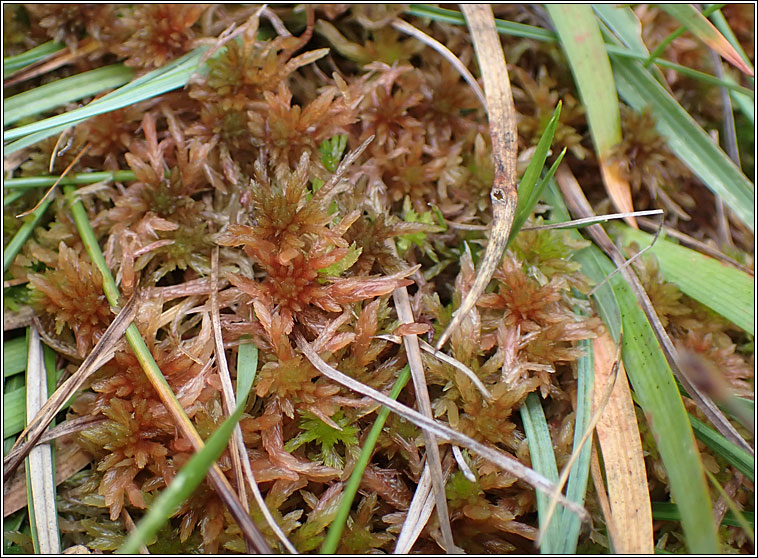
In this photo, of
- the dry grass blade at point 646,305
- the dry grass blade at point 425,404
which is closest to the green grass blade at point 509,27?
the dry grass blade at point 646,305

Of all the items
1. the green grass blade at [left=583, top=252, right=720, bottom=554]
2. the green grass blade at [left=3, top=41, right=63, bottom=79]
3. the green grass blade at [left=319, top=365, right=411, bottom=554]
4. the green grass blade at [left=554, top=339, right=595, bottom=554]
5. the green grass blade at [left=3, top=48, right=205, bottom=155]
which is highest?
the green grass blade at [left=3, top=41, right=63, bottom=79]

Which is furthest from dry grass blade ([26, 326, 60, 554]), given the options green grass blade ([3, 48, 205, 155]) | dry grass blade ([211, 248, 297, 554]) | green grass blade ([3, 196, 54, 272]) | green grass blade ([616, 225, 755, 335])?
green grass blade ([616, 225, 755, 335])

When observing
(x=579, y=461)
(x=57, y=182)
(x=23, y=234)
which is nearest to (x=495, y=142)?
(x=579, y=461)

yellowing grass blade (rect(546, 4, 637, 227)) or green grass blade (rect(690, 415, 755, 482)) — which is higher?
yellowing grass blade (rect(546, 4, 637, 227))

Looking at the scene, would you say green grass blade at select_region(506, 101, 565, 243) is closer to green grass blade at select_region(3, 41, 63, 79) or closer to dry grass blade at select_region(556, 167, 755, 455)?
dry grass blade at select_region(556, 167, 755, 455)

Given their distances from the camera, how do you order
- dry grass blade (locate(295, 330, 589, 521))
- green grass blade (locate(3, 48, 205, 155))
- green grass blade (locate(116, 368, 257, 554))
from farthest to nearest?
green grass blade (locate(3, 48, 205, 155)) < dry grass blade (locate(295, 330, 589, 521)) < green grass blade (locate(116, 368, 257, 554))

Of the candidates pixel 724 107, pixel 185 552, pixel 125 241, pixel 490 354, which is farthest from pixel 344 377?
pixel 724 107
